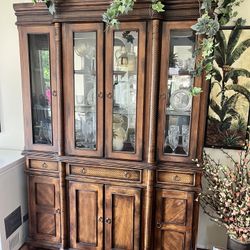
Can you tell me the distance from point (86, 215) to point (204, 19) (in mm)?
1742

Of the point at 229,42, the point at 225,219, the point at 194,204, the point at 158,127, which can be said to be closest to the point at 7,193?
the point at 158,127

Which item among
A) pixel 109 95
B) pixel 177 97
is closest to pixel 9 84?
→ pixel 109 95

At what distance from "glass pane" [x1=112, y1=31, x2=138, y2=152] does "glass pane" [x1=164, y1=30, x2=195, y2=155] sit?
0.86 feet

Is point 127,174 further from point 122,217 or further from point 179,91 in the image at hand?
point 179,91

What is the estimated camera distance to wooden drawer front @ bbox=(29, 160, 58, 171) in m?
2.24

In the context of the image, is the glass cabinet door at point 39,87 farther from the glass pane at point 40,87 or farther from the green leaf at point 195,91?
the green leaf at point 195,91

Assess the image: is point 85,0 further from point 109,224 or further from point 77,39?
point 109,224

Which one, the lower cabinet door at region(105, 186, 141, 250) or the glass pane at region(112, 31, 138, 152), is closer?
the glass pane at region(112, 31, 138, 152)

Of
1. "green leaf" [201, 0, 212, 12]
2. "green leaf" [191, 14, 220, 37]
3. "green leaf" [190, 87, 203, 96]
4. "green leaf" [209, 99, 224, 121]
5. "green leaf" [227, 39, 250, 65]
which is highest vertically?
"green leaf" [201, 0, 212, 12]

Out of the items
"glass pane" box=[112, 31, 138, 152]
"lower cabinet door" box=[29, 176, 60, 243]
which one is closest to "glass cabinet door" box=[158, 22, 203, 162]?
"glass pane" box=[112, 31, 138, 152]

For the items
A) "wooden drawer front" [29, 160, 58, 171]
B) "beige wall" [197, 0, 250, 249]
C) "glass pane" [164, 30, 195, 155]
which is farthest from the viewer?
"beige wall" [197, 0, 250, 249]

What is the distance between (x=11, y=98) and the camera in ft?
8.54

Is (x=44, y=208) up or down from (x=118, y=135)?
down

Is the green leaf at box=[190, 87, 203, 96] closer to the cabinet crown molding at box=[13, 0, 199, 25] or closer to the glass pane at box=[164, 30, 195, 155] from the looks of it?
the glass pane at box=[164, 30, 195, 155]
